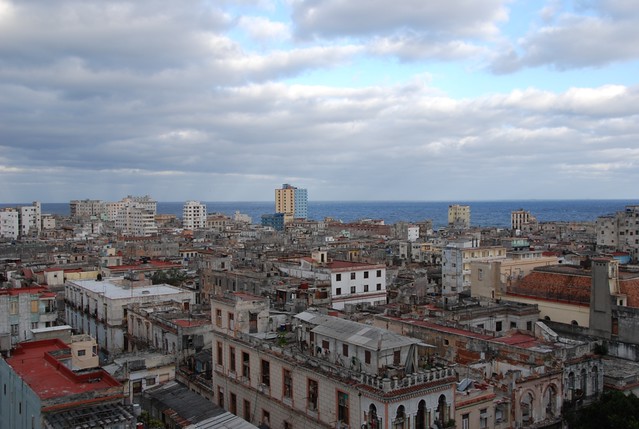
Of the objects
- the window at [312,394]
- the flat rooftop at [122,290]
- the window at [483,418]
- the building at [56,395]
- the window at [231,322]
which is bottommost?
the window at [483,418]

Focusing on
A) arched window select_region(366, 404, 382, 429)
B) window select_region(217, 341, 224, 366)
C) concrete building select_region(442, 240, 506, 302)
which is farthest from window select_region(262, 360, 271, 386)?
concrete building select_region(442, 240, 506, 302)

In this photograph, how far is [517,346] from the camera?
36812 millimetres

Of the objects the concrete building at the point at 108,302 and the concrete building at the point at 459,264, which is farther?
the concrete building at the point at 459,264

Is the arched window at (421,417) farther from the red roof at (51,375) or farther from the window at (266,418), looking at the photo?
the red roof at (51,375)

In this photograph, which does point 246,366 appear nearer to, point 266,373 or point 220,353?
point 266,373

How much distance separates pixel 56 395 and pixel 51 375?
415cm

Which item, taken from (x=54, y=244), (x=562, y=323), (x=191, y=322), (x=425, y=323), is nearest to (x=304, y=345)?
(x=425, y=323)

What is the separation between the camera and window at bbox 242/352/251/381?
3738 cm

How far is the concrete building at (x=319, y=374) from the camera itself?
28.0 meters

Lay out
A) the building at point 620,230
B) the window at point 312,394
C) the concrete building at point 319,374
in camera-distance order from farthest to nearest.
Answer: the building at point 620,230 < the window at point 312,394 < the concrete building at point 319,374

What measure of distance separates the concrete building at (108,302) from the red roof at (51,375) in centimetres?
1401

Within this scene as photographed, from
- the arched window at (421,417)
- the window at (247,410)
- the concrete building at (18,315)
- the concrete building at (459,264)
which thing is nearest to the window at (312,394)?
the arched window at (421,417)

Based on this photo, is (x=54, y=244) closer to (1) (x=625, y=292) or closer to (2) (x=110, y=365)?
(2) (x=110, y=365)

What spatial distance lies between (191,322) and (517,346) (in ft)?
80.2
